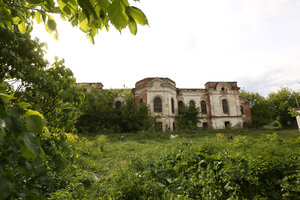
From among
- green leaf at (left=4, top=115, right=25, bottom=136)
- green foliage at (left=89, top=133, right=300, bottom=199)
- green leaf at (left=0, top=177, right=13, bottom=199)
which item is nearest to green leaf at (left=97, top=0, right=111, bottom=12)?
green leaf at (left=4, top=115, right=25, bottom=136)

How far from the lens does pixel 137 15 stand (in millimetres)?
1089

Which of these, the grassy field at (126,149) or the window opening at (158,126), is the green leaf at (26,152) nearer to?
the grassy field at (126,149)

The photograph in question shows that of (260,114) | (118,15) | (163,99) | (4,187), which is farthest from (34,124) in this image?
(260,114)

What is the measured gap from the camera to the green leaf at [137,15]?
3.52 ft

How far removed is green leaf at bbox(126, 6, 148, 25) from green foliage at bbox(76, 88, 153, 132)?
17842 mm

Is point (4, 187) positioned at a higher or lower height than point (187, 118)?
lower

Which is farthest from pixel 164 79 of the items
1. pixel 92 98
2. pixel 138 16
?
pixel 138 16

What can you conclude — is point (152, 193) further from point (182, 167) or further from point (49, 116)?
point (49, 116)

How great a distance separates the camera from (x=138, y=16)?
109 centimetres

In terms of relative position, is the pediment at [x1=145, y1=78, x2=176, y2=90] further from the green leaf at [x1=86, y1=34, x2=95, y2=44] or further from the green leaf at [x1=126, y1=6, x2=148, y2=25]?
the green leaf at [x1=126, y1=6, x2=148, y2=25]

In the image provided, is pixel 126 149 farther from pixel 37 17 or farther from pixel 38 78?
pixel 37 17

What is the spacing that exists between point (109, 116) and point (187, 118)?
1006cm

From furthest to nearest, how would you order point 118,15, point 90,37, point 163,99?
point 163,99
point 90,37
point 118,15

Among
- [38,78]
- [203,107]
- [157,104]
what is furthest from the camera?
[203,107]
